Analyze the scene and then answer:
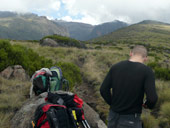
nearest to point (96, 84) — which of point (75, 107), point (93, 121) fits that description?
point (93, 121)

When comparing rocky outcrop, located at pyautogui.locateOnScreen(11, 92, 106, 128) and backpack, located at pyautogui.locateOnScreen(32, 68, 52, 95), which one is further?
backpack, located at pyautogui.locateOnScreen(32, 68, 52, 95)

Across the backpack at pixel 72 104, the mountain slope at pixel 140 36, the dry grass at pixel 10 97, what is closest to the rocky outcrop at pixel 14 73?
the dry grass at pixel 10 97

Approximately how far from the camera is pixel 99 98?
18.5ft

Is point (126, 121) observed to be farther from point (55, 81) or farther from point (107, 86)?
point (55, 81)

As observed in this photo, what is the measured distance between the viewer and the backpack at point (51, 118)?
91.9 inches

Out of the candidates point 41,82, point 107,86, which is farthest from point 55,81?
point 107,86

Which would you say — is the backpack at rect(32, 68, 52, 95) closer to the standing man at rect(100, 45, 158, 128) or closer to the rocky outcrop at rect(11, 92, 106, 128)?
the rocky outcrop at rect(11, 92, 106, 128)

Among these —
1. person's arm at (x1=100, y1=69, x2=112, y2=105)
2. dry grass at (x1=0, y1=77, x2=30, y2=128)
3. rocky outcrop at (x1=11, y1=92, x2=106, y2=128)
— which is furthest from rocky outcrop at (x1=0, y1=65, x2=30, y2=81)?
person's arm at (x1=100, y1=69, x2=112, y2=105)

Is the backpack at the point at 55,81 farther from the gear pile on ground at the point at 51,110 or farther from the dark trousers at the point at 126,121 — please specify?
the dark trousers at the point at 126,121

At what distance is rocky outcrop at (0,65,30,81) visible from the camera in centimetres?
505

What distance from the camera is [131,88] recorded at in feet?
6.97

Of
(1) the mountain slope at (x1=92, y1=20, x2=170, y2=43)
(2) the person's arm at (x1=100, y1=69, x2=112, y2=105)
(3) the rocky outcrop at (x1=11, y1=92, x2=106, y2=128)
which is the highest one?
(1) the mountain slope at (x1=92, y1=20, x2=170, y2=43)

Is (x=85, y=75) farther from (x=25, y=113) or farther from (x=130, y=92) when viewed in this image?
(x=130, y=92)

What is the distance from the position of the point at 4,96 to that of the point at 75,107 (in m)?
2.06
